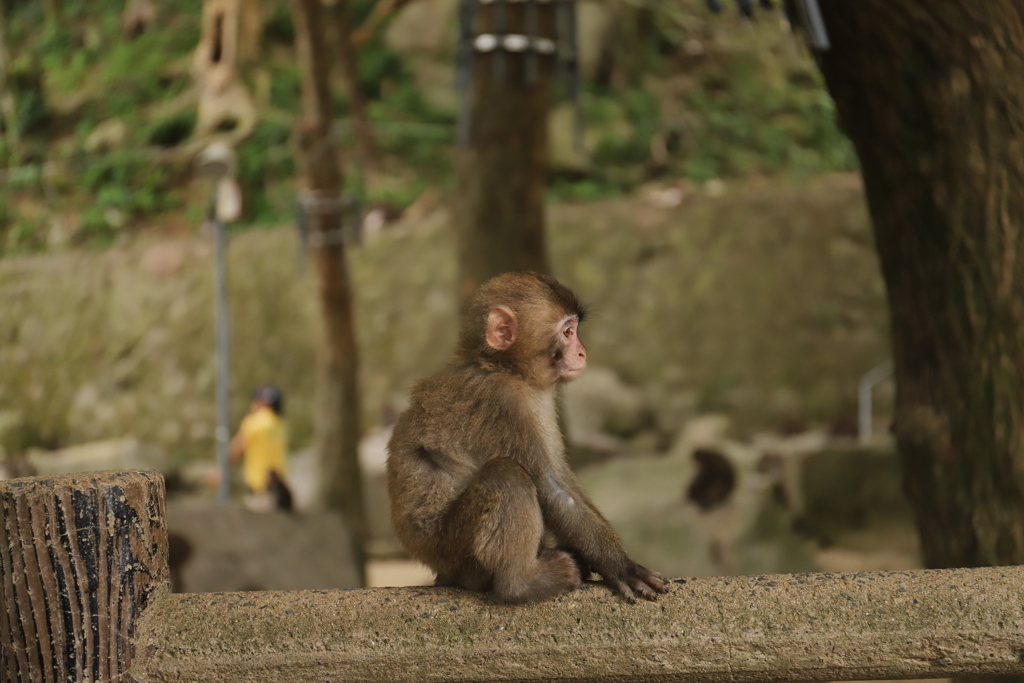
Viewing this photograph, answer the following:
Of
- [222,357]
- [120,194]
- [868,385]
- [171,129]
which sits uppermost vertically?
[171,129]

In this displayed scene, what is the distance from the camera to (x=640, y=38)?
1398cm

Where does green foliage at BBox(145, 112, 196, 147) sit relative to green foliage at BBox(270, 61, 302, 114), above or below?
below

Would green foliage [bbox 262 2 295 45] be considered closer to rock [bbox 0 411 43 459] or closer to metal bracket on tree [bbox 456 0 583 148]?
rock [bbox 0 411 43 459]

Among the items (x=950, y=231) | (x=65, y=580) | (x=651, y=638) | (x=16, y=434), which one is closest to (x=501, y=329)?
(x=651, y=638)

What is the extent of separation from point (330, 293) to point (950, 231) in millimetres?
5657

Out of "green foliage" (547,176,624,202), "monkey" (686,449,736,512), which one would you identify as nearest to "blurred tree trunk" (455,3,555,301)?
"monkey" (686,449,736,512)

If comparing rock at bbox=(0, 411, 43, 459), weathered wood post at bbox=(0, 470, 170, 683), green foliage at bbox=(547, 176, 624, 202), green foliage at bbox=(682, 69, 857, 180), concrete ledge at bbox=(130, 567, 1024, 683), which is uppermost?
green foliage at bbox=(682, 69, 857, 180)

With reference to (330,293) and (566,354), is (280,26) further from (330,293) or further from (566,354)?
(566,354)

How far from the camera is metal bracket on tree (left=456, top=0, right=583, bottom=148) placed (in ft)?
17.1

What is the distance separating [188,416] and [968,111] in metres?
9.48

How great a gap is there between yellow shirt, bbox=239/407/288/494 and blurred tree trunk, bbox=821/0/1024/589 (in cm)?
589

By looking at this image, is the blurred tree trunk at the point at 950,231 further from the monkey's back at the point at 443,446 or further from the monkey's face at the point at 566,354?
the monkey's back at the point at 443,446

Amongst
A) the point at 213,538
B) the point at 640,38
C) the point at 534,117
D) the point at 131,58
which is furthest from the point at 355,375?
the point at 640,38

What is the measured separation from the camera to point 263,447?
27.3 ft
